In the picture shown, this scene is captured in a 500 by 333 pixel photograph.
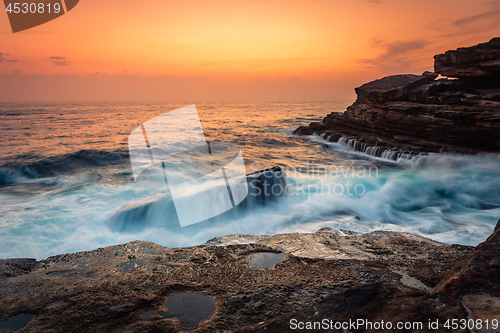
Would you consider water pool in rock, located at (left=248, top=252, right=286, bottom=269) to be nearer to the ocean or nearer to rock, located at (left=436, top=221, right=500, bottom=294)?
rock, located at (left=436, top=221, right=500, bottom=294)

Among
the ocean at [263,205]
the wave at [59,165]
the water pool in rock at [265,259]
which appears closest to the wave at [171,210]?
the ocean at [263,205]

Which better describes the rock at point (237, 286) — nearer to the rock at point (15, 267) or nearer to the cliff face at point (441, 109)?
the rock at point (15, 267)

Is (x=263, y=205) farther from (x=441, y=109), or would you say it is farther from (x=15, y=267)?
(x=441, y=109)

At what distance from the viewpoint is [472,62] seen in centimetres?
1328

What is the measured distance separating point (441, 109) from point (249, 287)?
599 inches

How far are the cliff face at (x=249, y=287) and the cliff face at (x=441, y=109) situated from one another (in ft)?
39.3

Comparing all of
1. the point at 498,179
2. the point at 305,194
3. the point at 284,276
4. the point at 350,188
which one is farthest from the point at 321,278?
the point at 498,179

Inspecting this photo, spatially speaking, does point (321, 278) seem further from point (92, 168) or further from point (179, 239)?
point (92, 168)

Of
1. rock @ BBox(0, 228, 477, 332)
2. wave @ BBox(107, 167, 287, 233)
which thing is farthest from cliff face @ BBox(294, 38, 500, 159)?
rock @ BBox(0, 228, 477, 332)

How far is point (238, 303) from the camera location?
2637mm

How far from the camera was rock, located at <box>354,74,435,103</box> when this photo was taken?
15953mm

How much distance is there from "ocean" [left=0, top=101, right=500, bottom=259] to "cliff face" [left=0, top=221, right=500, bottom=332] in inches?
102

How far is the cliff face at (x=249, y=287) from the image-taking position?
7.63 feet

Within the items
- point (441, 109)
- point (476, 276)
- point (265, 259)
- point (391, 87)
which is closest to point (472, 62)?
point (441, 109)
